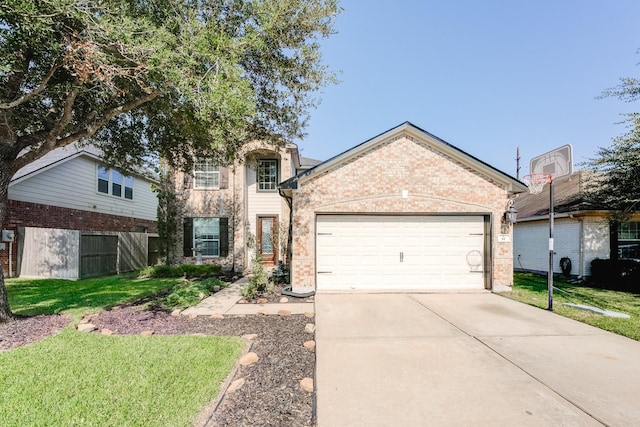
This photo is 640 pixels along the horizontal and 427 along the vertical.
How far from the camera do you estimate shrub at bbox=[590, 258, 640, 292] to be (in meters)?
10.2

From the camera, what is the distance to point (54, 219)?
41.7 ft

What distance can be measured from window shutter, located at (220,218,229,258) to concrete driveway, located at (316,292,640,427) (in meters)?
8.55

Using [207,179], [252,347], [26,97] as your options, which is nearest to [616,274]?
[252,347]

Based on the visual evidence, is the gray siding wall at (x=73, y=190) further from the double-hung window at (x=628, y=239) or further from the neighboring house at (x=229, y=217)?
the double-hung window at (x=628, y=239)

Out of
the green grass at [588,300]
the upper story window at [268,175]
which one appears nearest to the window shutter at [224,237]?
the upper story window at [268,175]

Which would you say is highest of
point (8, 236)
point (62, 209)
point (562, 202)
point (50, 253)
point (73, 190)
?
point (73, 190)

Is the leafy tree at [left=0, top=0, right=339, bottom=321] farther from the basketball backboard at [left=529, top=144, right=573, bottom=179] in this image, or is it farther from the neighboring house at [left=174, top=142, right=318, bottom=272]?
the basketball backboard at [left=529, top=144, right=573, bottom=179]

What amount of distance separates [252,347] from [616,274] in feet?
42.5

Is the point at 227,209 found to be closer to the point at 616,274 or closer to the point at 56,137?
the point at 56,137

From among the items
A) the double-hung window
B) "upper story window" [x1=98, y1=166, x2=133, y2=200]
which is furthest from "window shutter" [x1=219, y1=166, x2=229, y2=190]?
the double-hung window

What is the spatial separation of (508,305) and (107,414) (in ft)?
27.0

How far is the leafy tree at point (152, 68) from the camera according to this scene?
501 cm

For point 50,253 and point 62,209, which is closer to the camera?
point 50,253

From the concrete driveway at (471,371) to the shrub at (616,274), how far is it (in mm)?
6449
